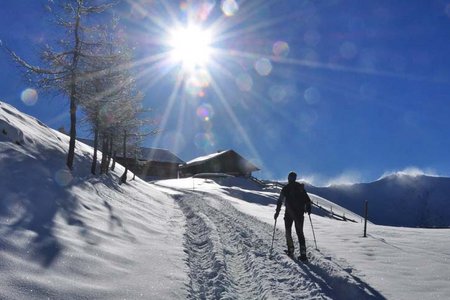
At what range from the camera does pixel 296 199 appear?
991cm

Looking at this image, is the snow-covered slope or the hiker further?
the hiker

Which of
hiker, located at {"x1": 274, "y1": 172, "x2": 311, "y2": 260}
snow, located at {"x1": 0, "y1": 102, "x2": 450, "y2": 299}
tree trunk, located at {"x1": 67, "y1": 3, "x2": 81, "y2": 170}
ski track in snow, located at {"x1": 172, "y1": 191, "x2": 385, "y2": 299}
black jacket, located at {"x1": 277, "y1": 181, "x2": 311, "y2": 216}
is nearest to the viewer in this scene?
snow, located at {"x1": 0, "y1": 102, "x2": 450, "y2": 299}

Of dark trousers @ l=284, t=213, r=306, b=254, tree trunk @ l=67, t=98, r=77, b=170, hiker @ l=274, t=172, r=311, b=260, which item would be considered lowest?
dark trousers @ l=284, t=213, r=306, b=254

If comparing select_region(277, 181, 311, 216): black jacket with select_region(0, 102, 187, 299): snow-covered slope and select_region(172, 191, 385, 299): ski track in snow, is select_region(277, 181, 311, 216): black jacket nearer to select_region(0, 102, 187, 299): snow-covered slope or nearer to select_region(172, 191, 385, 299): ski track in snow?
select_region(172, 191, 385, 299): ski track in snow

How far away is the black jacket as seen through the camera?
32.3 ft

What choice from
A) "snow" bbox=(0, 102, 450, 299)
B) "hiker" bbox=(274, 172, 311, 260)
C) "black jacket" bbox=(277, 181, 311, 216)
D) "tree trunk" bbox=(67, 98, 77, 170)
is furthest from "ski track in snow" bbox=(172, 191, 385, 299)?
"tree trunk" bbox=(67, 98, 77, 170)

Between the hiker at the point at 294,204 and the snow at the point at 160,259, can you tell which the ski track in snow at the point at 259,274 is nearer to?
the snow at the point at 160,259

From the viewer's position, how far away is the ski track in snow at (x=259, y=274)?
21.1 feet

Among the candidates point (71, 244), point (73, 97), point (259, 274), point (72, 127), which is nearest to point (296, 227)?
point (259, 274)

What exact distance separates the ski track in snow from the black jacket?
112 centimetres

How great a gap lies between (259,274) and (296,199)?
2.86 m

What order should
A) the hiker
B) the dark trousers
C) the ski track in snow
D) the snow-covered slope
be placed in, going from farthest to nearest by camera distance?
the hiker < the dark trousers < the ski track in snow < the snow-covered slope

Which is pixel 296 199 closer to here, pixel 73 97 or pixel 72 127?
pixel 72 127

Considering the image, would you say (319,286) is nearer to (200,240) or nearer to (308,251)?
(308,251)
